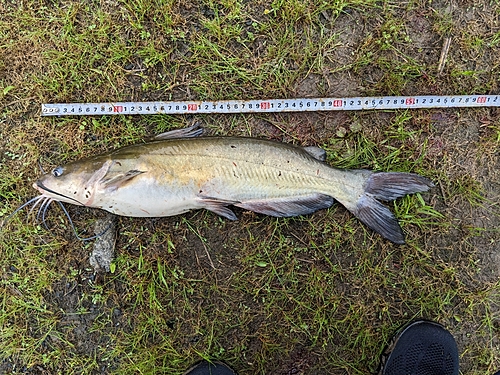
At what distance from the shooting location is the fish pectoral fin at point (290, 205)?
322 centimetres

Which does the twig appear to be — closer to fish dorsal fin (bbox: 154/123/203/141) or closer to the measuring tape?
the measuring tape

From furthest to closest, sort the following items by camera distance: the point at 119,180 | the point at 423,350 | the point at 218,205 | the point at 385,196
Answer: the point at 423,350, the point at 385,196, the point at 218,205, the point at 119,180

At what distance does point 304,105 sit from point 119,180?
5.40ft

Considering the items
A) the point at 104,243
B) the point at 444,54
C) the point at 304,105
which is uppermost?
the point at 444,54

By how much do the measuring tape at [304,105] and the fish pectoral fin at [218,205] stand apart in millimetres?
811

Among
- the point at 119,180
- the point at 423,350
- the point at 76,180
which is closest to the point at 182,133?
the point at 119,180

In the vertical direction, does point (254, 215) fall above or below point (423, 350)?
above

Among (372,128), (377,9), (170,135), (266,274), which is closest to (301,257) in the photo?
(266,274)

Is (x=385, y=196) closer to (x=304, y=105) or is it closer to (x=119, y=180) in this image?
(x=304, y=105)

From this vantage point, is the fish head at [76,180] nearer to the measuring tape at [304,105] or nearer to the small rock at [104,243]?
the small rock at [104,243]

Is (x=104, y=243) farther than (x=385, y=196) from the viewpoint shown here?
Yes

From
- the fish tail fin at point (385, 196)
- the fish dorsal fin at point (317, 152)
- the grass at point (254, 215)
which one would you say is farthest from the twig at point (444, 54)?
the fish dorsal fin at point (317, 152)

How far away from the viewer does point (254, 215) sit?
345 centimetres

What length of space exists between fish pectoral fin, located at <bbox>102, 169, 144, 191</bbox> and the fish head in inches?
2.6
